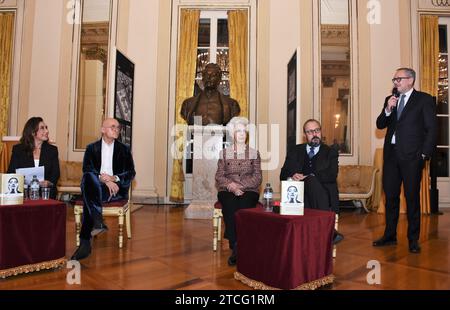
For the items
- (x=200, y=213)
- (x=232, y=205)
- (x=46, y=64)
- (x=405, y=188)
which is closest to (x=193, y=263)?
(x=232, y=205)

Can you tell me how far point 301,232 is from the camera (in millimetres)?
2100

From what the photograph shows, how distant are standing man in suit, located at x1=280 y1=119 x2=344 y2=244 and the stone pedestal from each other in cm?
206

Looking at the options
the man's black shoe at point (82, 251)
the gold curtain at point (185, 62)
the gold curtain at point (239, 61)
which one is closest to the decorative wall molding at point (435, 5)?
the gold curtain at point (239, 61)

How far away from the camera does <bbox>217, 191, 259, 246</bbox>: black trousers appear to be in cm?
301

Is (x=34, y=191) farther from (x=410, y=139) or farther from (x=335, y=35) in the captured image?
(x=335, y=35)

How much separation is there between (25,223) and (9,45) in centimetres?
605

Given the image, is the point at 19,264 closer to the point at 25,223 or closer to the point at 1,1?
the point at 25,223

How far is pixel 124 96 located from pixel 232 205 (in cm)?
387

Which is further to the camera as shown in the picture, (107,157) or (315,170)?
(107,157)

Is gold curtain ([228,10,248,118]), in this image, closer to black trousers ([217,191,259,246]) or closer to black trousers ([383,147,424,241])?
black trousers ([383,147,424,241])

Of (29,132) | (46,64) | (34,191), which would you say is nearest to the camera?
(34,191)

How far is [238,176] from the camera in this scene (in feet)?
10.7

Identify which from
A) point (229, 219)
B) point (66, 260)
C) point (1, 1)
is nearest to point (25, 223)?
point (66, 260)

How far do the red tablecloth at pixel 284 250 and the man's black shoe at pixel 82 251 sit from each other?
1255mm
